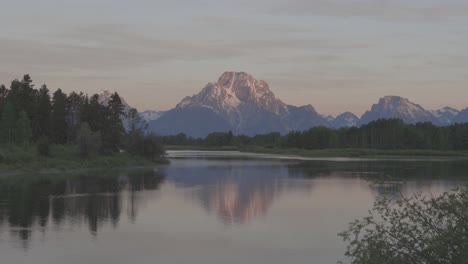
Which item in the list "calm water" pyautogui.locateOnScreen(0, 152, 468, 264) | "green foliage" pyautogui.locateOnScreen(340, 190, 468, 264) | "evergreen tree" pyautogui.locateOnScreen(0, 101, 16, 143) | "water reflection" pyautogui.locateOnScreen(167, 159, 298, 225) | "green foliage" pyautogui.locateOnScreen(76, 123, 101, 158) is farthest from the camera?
"evergreen tree" pyautogui.locateOnScreen(0, 101, 16, 143)

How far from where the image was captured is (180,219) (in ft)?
164

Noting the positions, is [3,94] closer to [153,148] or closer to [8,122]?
[8,122]

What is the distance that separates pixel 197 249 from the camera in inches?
1443

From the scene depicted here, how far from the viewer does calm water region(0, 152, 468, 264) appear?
3476cm

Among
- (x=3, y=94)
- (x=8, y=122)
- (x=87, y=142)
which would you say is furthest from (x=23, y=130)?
(x=3, y=94)

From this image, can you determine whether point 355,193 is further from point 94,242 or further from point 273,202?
point 94,242

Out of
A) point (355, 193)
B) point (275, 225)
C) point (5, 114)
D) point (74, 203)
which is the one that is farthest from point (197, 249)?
point (5, 114)

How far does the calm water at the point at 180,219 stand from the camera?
3476 cm

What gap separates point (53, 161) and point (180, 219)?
64362 millimetres

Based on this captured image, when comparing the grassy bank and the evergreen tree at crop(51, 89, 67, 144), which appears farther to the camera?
the evergreen tree at crop(51, 89, 67, 144)

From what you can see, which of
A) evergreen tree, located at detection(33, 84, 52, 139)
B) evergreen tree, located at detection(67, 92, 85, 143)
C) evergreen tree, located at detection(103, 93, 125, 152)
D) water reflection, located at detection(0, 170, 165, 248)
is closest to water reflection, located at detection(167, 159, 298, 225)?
water reflection, located at detection(0, 170, 165, 248)

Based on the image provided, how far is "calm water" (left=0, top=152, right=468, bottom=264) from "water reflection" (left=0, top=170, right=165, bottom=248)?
91 mm

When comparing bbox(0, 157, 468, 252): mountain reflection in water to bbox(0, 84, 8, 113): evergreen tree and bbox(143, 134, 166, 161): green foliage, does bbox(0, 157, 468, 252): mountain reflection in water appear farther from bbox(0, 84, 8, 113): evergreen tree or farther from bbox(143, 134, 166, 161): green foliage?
bbox(0, 84, 8, 113): evergreen tree

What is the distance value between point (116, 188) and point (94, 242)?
38549 millimetres
